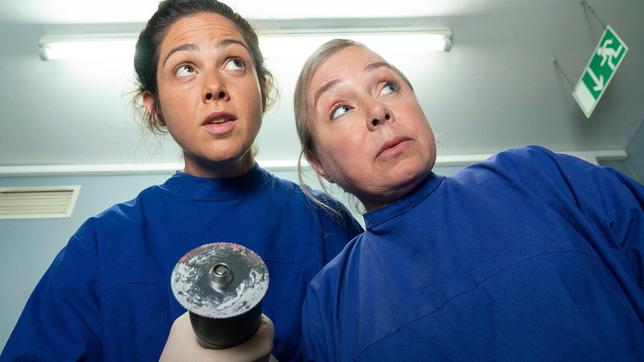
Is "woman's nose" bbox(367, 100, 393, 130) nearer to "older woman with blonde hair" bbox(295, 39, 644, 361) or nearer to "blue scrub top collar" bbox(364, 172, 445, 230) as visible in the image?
"older woman with blonde hair" bbox(295, 39, 644, 361)

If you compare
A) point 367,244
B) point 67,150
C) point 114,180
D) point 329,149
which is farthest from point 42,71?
point 367,244

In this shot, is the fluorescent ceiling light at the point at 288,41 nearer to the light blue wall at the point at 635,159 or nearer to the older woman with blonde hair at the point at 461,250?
the older woman with blonde hair at the point at 461,250

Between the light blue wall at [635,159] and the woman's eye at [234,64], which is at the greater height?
→ the woman's eye at [234,64]

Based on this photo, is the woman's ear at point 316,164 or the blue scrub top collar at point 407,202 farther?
the woman's ear at point 316,164

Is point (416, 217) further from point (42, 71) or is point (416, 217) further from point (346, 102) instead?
point (42, 71)

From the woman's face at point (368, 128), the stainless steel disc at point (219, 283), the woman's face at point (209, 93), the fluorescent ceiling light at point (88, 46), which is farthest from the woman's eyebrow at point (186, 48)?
the fluorescent ceiling light at point (88, 46)

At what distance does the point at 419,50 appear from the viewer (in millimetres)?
2492

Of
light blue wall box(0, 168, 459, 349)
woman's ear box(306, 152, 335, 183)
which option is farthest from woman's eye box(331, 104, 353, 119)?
light blue wall box(0, 168, 459, 349)

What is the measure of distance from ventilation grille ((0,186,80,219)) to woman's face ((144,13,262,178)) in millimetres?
2272

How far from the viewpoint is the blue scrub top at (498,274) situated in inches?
29.2

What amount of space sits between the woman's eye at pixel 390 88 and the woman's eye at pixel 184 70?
1.73ft

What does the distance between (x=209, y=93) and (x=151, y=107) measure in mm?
347

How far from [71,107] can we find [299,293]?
7.97 feet

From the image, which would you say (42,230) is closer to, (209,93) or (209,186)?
(209,186)
